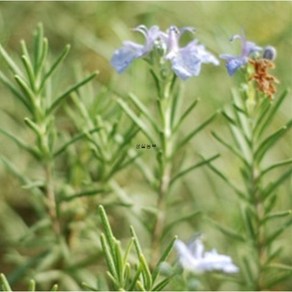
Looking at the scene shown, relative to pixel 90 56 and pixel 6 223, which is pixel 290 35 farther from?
pixel 6 223

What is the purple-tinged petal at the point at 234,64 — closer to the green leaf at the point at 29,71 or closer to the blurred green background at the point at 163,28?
the green leaf at the point at 29,71

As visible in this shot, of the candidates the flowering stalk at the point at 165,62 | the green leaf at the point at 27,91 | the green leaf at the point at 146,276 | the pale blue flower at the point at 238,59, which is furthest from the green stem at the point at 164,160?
the green leaf at the point at 146,276

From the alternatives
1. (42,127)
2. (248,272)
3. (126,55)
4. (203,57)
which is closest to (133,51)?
(126,55)

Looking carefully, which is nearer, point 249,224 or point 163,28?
point 249,224

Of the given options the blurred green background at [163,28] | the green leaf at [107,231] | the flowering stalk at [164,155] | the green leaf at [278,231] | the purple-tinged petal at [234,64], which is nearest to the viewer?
the green leaf at [107,231]

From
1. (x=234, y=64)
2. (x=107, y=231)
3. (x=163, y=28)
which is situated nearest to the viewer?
(x=107, y=231)

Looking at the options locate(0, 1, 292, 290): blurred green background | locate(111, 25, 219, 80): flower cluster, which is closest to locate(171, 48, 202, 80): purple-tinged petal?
locate(111, 25, 219, 80): flower cluster

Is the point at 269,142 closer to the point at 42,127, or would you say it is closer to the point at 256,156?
the point at 256,156
